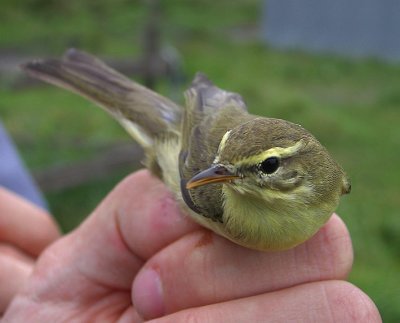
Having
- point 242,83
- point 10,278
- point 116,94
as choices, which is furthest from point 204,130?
point 242,83

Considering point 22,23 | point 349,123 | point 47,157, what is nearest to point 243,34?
point 22,23

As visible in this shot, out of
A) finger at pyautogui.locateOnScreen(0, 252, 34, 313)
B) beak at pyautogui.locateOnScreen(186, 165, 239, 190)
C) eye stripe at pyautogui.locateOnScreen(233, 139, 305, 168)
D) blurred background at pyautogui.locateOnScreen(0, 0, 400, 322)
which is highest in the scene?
eye stripe at pyautogui.locateOnScreen(233, 139, 305, 168)

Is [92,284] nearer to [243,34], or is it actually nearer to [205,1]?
[243,34]

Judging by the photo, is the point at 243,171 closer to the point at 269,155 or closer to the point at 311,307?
the point at 269,155

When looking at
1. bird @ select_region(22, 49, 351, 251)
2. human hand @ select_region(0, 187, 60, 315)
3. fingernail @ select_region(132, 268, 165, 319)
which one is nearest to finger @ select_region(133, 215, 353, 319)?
fingernail @ select_region(132, 268, 165, 319)

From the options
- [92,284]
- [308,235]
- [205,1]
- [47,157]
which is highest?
[308,235]

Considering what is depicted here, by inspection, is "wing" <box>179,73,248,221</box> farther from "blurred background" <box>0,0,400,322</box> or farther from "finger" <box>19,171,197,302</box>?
"blurred background" <box>0,0,400,322</box>
